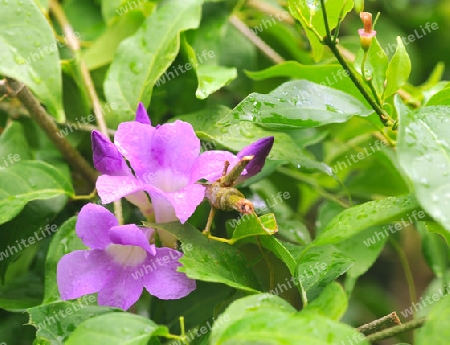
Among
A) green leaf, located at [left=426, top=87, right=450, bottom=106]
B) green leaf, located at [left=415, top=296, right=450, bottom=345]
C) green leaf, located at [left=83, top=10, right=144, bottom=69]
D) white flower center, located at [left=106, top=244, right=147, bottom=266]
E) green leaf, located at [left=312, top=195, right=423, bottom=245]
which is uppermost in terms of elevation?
green leaf, located at [left=83, top=10, right=144, bottom=69]

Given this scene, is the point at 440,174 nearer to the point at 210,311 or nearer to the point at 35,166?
the point at 210,311

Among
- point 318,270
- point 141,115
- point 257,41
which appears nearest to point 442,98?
point 318,270

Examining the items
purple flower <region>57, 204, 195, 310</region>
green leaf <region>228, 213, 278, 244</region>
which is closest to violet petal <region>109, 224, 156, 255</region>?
purple flower <region>57, 204, 195, 310</region>

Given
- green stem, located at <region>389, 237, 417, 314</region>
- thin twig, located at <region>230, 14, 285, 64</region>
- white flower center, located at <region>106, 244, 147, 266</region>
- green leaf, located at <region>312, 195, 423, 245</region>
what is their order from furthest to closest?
1. thin twig, located at <region>230, 14, 285, 64</region>
2. green stem, located at <region>389, 237, 417, 314</region>
3. white flower center, located at <region>106, 244, 147, 266</region>
4. green leaf, located at <region>312, 195, 423, 245</region>

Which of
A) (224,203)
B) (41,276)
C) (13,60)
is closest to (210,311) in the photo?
(224,203)

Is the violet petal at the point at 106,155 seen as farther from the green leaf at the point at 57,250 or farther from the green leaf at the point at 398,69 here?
the green leaf at the point at 398,69

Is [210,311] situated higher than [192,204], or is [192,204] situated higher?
[192,204]

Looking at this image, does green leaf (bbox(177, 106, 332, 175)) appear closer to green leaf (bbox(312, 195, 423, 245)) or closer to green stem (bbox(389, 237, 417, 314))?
green leaf (bbox(312, 195, 423, 245))
